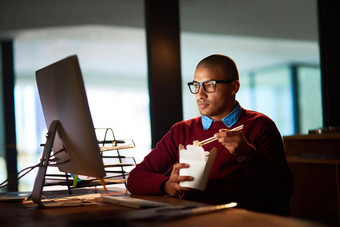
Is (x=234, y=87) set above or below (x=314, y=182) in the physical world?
above

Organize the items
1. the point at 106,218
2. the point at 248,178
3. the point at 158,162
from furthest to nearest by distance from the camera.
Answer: the point at 158,162
the point at 248,178
the point at 106,218

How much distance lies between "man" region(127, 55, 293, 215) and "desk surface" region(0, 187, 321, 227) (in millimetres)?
227

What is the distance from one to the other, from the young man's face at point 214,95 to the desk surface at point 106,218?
0.43m

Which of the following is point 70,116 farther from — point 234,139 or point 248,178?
point 248,178

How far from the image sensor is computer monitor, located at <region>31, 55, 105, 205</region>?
114cm

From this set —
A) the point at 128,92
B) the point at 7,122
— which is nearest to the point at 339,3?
the point at 7,122

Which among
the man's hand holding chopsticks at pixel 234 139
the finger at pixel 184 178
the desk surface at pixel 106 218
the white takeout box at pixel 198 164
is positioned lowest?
the desk surface at pixel 106 218

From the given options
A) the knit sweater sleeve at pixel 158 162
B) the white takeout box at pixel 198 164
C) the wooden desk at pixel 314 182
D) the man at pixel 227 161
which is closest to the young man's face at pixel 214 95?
the man at pixel 227 161

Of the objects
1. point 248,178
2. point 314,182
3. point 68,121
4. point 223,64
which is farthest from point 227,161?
point 314,182

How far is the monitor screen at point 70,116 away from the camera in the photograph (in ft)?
3.75

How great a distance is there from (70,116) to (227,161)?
0.64 meters

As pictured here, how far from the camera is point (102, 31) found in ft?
20.4

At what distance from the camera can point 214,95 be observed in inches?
62.4

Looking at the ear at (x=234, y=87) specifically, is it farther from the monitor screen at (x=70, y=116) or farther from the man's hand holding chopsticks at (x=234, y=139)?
the monitor screen at (x=70, y=116)
